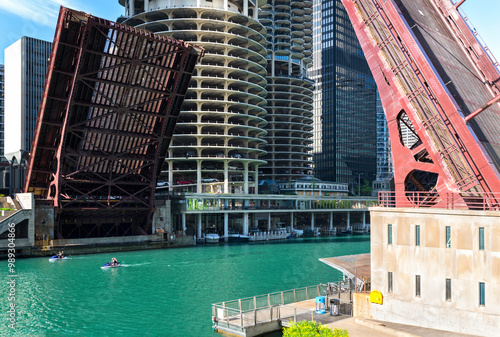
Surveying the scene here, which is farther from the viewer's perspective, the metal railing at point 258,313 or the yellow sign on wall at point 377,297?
the metal railing at point 258,313

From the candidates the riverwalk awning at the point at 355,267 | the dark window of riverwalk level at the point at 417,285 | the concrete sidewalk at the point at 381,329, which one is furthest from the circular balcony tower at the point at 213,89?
the dark window of riverwalk level at the point at 417,285

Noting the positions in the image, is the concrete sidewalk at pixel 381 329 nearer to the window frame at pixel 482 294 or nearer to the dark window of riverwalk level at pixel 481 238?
the window frame at pixel 482 294

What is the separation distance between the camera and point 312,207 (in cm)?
12400

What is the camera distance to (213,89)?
333ft

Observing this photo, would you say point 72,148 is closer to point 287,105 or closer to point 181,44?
point 181,44

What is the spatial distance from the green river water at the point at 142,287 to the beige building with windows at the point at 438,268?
440 inches

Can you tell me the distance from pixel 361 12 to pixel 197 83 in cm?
6867

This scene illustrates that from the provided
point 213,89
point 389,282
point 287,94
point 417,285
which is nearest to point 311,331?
point 417,285

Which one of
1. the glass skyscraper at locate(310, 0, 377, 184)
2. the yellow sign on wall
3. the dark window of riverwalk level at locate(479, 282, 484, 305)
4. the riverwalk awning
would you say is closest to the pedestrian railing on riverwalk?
the yellow sign on wall

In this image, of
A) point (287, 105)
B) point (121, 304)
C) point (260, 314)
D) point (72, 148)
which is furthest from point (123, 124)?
point (287, 105)

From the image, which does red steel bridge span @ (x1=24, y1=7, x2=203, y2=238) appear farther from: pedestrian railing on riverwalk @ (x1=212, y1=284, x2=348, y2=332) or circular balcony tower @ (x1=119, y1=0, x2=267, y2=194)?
pedestrian railing on riverwalk @ (x1=212, y1=284, x2=348, y2=332)

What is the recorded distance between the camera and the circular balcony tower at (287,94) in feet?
478

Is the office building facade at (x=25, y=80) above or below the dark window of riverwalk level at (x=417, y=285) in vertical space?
above

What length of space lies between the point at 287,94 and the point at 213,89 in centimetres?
4908
